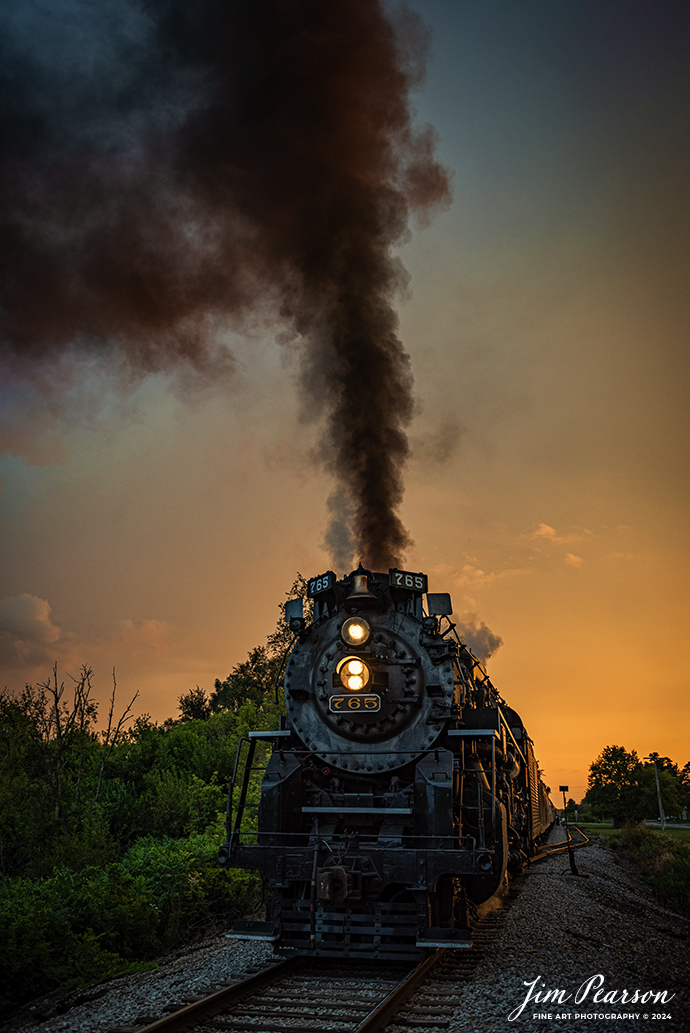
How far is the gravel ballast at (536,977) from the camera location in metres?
5.21

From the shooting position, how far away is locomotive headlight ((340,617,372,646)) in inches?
328

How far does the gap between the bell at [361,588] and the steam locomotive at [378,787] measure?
0.05 ft

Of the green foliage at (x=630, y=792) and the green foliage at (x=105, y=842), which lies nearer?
the green foliage at (x=105, y=842)

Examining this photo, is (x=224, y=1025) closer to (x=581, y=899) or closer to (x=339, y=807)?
(x=339, y=807)

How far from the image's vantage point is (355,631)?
8.40m

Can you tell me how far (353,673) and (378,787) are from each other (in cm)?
133

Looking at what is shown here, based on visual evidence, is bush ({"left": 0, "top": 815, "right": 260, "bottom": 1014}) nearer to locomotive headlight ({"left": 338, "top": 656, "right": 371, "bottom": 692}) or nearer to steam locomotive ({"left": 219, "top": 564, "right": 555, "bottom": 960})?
steam locomotive ({"left": 219, "top": 564, "right": 555, "bottom": 960})

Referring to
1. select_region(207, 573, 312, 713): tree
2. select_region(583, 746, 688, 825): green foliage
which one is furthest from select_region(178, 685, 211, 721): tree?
select_region(583, 746, 688, 825): green foliage

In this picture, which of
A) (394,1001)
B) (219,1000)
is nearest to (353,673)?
(394,1001)

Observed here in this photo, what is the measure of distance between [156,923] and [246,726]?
1241cm

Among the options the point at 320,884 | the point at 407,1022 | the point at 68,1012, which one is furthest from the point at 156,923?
the point at 407,1022

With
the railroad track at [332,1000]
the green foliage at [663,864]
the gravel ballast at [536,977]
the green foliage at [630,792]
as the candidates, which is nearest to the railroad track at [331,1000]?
the railroad track at [332,1000]

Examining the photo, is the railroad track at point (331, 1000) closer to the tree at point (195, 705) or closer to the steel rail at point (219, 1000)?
the steel rail at point (219, 1000)

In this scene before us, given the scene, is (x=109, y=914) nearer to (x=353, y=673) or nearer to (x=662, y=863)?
(x=353, y=673)
